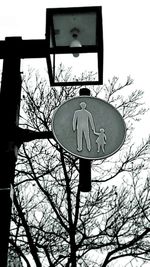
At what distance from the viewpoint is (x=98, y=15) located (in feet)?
10.6

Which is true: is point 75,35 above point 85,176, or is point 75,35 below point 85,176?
above

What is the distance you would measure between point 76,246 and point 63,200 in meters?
1.99

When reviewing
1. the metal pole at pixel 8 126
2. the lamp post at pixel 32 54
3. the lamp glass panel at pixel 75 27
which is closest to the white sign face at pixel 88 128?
the lamp post at pixel 32 54

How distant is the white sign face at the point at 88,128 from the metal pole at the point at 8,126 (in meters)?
0.38

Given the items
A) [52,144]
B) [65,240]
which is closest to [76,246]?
[65,240]

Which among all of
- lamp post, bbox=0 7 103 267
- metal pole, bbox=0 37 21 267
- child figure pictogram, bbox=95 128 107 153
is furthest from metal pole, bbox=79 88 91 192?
metal pole, bbox=0 37 21 267

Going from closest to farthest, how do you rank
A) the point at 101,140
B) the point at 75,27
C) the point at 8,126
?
the point at 101,140 → the point at 8,126 → the point at 75,27

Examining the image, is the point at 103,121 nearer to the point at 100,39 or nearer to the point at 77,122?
the point at 77,122

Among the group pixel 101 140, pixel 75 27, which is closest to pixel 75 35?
pixel 75 27

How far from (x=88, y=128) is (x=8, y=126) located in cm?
67

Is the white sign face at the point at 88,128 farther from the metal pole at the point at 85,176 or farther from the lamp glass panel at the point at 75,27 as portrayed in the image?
the lamp glass panel at the point at 75,27

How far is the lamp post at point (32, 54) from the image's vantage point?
292cm

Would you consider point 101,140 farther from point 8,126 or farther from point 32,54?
point 32,54

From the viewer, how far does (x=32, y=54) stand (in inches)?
138
